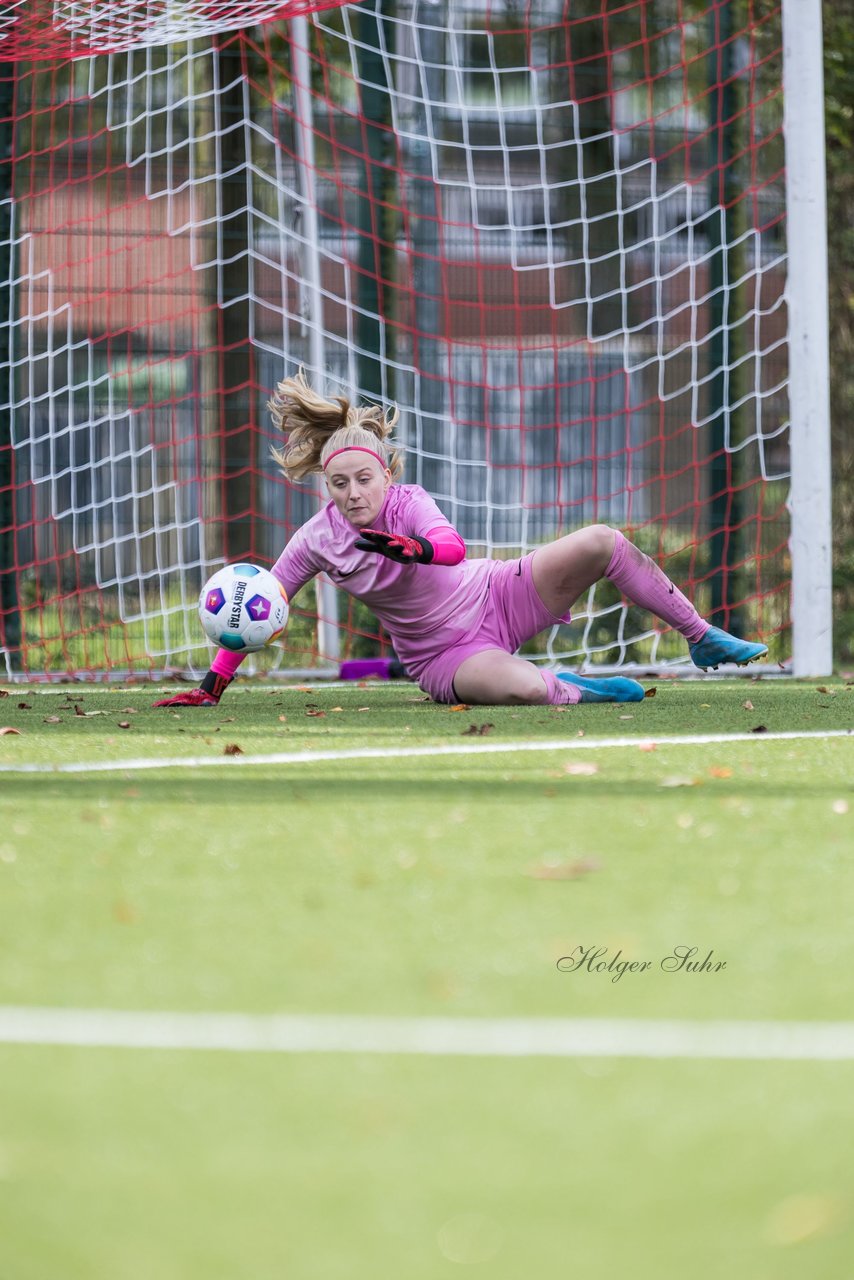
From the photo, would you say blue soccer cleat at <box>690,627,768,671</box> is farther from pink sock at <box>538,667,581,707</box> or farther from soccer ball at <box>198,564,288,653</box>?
soccer ball at <box>198,564,288,653</box>

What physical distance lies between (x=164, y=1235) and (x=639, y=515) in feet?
26.6

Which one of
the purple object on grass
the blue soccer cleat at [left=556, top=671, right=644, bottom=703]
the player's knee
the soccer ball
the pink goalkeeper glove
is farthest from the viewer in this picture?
the purple object on grass

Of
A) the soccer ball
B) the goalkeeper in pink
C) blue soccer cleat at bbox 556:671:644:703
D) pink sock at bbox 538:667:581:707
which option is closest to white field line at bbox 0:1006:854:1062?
the soccer ball

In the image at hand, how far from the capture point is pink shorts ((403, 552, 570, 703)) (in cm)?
508

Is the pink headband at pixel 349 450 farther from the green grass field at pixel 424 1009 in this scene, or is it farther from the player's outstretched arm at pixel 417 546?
the green grass field at pixel 424 1009

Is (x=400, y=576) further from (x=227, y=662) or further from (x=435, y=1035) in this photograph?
(x=435, y=1035)

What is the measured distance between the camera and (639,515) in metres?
9.04

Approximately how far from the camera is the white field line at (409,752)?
3.47 meters

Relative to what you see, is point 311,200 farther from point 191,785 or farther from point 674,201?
point 191,785

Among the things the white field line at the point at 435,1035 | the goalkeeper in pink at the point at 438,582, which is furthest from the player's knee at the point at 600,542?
the white field line at the point at 435,1035

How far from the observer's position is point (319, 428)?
16.8 ft

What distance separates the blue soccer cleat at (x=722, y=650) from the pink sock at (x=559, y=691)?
1.26 feet

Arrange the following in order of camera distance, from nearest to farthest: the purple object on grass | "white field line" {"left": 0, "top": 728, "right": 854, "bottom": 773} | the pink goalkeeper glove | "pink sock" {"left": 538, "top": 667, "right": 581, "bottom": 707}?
"white field line" {"left": 0, "top": 728, "right": 854, "bottom": 773}
the pink goalkeeper glove
"pink sock" {"left": 538, "top": 667, "right": 581, "bottom": 707}
the purple object on grass

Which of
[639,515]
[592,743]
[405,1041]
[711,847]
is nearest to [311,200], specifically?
[639,515]
